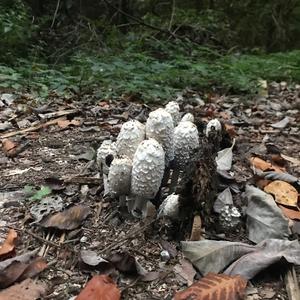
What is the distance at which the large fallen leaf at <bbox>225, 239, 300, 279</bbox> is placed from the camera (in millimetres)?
1426

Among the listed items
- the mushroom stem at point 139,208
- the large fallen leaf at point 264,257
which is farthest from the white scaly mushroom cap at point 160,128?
the large fallen leaf at point 264,257

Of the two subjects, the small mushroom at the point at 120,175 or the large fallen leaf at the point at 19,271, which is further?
the small mushroom at the point at 120,175

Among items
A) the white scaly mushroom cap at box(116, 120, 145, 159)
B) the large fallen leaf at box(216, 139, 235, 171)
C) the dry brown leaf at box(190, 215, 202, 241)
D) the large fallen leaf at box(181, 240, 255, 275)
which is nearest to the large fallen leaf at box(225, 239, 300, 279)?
the large fallen leaf at box(181, 240, 255, 275)

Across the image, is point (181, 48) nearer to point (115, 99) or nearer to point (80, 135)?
point (115, 99)

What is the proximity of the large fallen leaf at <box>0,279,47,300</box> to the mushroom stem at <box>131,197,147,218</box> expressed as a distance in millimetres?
460

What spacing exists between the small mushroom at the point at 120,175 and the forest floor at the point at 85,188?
142 millimetres

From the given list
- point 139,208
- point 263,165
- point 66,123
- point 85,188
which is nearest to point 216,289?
point 139,208

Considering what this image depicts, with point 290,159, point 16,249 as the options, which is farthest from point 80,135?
point 16,249

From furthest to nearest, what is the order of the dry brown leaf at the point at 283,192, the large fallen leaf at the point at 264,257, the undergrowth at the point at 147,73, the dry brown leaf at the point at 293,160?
the undergrowth at the point at 147,73
the dry brown leaf at the point at 293,160
the dry brown leaf at the point at 283,192
the large fallen leaf at the point at 264,257

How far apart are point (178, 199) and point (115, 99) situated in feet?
8.91

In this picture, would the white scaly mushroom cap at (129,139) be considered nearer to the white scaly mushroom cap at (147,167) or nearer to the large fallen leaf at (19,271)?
the white scaly mushroom cap at (147,167)

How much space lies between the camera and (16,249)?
63.2 inches

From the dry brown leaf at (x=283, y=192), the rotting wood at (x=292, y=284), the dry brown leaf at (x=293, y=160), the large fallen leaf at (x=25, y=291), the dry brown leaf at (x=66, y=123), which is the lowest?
the dry brown leaf at (x=293, y=160)

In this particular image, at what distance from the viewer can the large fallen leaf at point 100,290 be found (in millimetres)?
1302
